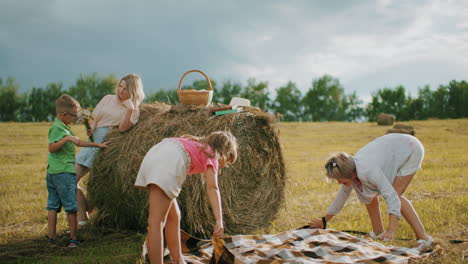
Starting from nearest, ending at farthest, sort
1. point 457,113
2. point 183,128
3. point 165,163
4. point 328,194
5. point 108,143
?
point 165,163
point 183,128
point 108,143
point 328,194
point 457,113

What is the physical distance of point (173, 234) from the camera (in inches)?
152

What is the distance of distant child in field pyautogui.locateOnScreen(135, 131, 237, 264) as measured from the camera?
3.51m

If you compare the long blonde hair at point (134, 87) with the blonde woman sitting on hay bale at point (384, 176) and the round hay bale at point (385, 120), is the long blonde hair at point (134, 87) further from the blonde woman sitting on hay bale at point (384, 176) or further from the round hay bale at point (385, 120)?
the round hay bale at point (385, 120)

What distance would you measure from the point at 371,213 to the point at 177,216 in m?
2.36

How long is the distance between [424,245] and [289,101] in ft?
177

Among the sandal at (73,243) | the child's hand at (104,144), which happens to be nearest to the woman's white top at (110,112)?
the child's hand at (104,144)

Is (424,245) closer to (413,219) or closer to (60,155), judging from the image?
(413,219)

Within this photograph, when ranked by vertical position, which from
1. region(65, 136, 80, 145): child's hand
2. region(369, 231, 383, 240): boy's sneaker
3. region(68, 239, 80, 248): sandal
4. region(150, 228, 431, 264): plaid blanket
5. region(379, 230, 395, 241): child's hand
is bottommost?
region(68, 239, 80, 248): sandal

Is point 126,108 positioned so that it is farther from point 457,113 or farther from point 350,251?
point 457,113

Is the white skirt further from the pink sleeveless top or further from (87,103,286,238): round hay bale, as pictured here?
(87,103,286,238): round hay bale

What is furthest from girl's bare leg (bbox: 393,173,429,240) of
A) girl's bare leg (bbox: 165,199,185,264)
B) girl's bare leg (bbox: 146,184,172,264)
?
girl's bare leg (bbox: 146,184,172,264)

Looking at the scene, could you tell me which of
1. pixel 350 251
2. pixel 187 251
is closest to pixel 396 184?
pixel 350 251

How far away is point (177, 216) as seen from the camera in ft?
12.8

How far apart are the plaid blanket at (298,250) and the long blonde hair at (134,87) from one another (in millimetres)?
2046
